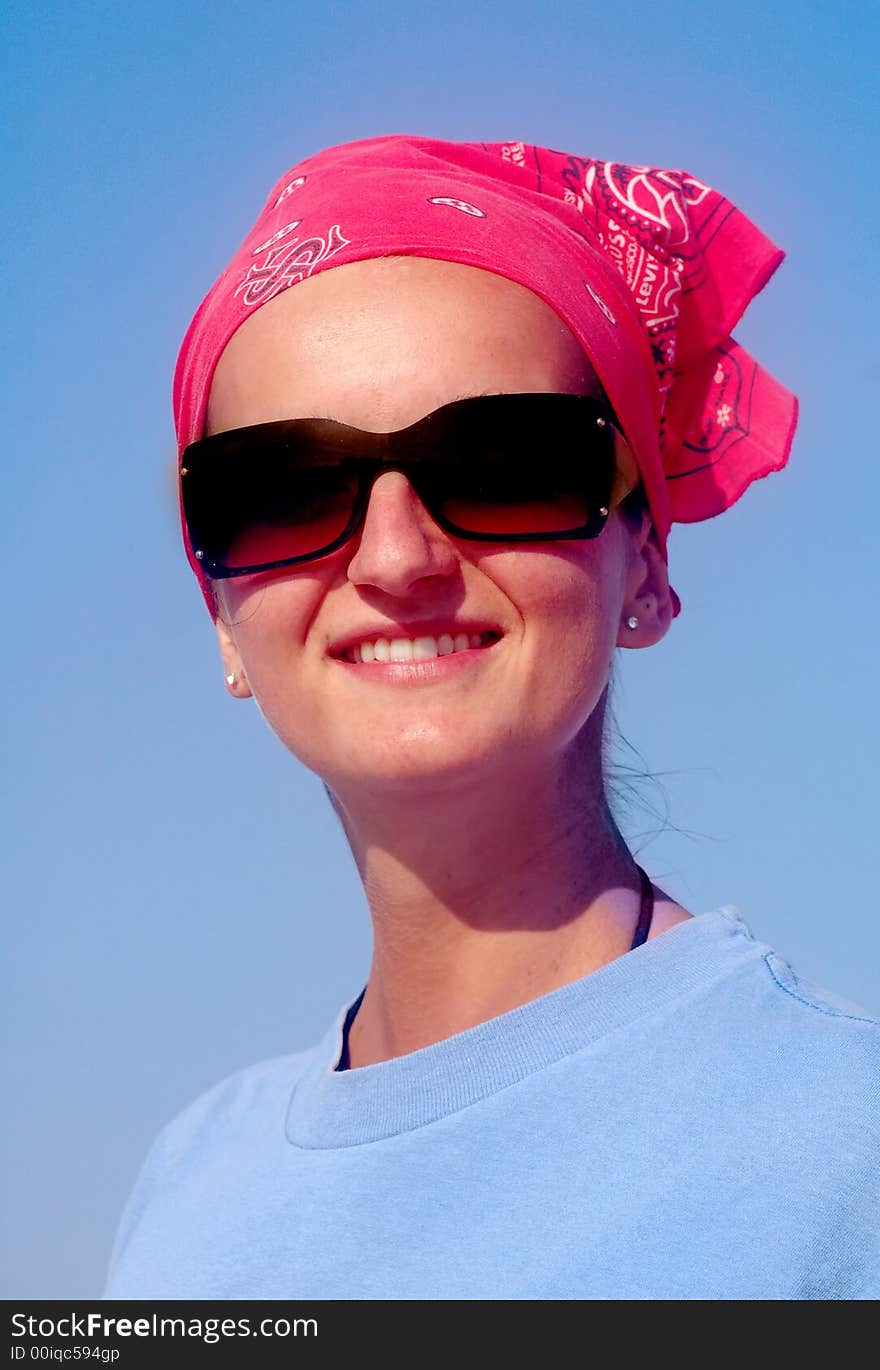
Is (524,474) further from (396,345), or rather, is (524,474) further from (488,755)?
(488,755)

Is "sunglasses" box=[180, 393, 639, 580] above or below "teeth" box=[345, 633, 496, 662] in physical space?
above

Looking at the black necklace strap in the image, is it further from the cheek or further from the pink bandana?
the pink bandana

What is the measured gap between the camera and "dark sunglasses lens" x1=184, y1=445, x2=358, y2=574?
9.14 ft

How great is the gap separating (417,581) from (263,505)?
0.42 m

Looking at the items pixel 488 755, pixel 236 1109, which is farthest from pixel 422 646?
pixel 236 1109

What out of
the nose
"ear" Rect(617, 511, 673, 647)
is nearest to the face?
the nose

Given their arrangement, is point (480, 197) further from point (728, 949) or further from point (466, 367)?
point (728, 949)

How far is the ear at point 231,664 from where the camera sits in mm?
3463

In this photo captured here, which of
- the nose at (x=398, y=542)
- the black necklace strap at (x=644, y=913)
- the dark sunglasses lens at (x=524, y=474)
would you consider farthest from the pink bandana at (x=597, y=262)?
the black necklace strap at (x=644, y=913)

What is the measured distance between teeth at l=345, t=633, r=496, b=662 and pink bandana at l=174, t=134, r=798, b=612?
65 centimetres

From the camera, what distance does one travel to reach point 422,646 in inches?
109

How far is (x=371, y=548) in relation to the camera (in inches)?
106
